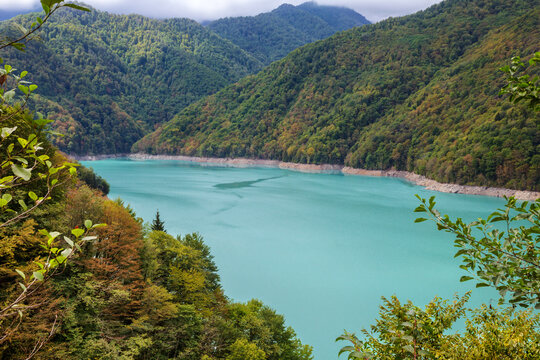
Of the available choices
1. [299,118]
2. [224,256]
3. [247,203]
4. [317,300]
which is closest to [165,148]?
[299,118]

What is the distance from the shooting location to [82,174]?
34438 mm

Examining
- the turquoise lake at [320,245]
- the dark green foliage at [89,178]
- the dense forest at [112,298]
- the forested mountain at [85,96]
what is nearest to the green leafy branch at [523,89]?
the dense forest at [112,298]

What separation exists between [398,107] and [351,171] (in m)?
28.3

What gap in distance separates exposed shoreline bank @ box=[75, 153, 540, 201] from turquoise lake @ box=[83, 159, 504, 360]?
2.60 m

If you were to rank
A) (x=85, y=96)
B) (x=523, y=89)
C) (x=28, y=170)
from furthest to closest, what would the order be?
(x=85, y=96)
(x=523, y=89)
(x=28, y=170)

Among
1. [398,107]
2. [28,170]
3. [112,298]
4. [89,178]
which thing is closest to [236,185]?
[89,178]

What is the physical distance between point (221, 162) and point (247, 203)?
72.5m

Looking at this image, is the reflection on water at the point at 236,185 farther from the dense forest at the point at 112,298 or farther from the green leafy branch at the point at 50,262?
the green leafy branch at the point at 50,262

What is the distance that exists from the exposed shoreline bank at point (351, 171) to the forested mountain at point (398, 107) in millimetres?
1314

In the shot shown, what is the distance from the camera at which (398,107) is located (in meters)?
103

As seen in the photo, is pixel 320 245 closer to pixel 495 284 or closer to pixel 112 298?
pixel 112 298

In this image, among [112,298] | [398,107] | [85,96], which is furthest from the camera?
[85,96]

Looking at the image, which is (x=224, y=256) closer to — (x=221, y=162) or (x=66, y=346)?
(x=66, y=346)

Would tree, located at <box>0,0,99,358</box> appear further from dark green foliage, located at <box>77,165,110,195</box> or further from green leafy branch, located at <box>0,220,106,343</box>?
dark green foliage, located at <box>77,165,110,195</box>
